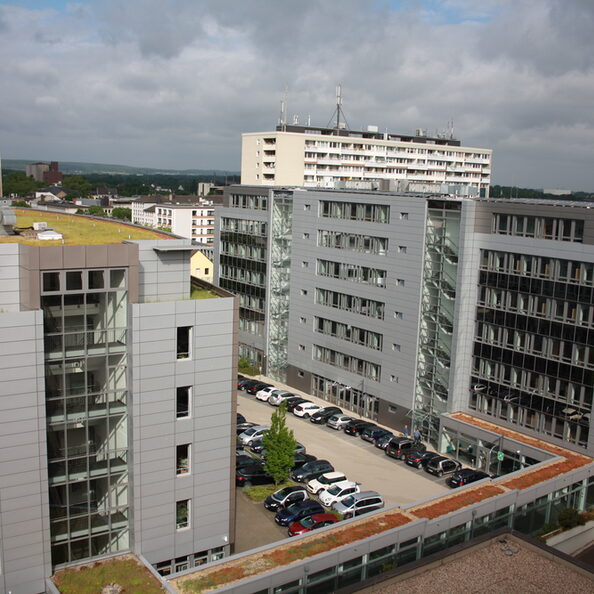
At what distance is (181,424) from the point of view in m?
27.5

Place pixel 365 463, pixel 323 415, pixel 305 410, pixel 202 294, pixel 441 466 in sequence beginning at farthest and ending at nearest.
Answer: pixel 305 410
pixel 323 415
pixel 365 463
pixel 441 466
pixel 202 294

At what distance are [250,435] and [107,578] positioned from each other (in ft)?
77.3

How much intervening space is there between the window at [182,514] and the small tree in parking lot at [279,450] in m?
12.5

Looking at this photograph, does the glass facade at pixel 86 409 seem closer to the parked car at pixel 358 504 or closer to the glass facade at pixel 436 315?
the parked car at pixel 358 504

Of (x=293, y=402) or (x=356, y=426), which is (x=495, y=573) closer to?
(x=356, y=426)

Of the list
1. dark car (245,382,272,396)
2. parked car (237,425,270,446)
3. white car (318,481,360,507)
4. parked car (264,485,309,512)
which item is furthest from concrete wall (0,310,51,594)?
dark car (245,382,272,396)

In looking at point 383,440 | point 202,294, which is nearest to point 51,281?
point 202,294

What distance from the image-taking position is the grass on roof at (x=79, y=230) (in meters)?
28.1

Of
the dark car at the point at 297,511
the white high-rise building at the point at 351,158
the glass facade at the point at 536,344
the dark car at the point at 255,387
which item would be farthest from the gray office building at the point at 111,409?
the white high-rise building at the point at 351,158

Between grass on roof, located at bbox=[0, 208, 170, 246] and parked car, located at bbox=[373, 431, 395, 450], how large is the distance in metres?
24.0

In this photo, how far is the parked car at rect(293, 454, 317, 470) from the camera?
44781 millimetres

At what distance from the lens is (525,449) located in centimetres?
4238

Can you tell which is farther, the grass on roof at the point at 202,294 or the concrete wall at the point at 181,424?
the grass on roof at the point at 202,294

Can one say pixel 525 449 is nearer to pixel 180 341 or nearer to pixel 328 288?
pixel 328 288
